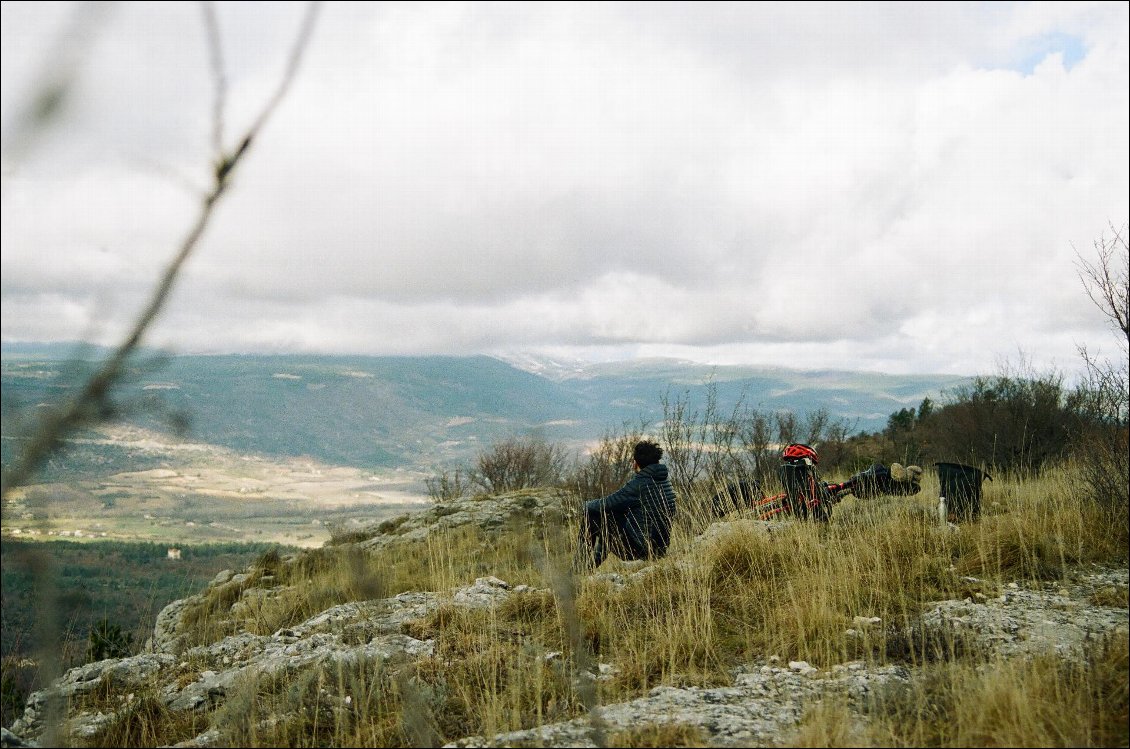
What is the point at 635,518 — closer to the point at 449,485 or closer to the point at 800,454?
the point at 800,454

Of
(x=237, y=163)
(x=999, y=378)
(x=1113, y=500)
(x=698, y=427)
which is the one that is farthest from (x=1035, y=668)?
(x=999, y=378)

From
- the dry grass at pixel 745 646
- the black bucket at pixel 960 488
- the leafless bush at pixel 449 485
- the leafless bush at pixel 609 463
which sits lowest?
the leafless bush at pixel 449 485

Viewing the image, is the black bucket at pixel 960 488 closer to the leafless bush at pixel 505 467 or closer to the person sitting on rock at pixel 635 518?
the person sitting on rock at pixel 635 518

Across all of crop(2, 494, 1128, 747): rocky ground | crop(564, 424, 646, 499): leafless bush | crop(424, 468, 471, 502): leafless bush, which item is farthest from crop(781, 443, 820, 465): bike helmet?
crop(424, 468, 471, 502): leafless bush

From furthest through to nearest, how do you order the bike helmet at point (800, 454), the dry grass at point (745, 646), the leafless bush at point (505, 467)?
the leafless bush at point (505, 467) < the bike helmet at point (800, 454) < the dry grass at point (745, 646)

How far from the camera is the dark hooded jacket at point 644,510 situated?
281 inches

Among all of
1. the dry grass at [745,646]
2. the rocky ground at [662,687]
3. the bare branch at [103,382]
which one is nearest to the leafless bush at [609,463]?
the dry grass at [745,646]

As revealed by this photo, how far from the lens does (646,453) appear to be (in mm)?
7371

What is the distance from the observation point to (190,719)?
4.09 m

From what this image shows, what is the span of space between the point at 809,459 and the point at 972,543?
1699mm

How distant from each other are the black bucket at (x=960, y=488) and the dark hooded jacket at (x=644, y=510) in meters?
2.67

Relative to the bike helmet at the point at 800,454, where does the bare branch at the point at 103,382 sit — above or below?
above

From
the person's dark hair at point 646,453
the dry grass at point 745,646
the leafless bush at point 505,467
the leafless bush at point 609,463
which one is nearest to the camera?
the dry grass at point 745,646

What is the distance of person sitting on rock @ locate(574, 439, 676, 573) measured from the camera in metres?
7.12
